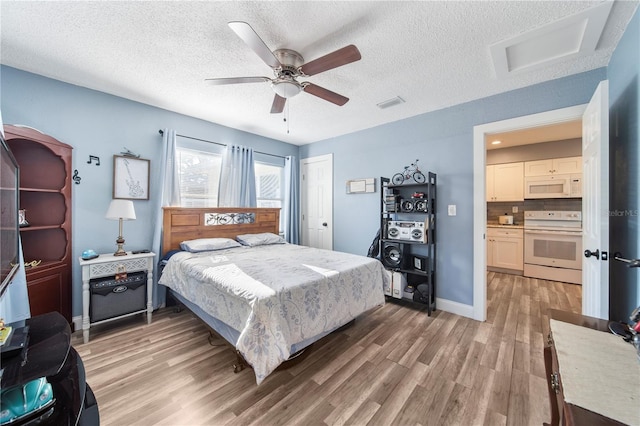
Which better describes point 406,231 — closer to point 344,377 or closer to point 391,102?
point 391,102

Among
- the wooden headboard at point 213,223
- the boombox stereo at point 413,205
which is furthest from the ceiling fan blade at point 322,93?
the wooden headboard at point 213,223

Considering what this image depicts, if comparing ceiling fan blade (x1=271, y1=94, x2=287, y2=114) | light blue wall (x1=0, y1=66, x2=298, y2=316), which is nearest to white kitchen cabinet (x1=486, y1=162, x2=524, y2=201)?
ceiling fan blade (x1=271, y1=94, x2=287, y2=114)

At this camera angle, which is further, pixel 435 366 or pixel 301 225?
pixel 301 225

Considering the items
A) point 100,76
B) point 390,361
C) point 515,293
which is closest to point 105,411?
point 390,361

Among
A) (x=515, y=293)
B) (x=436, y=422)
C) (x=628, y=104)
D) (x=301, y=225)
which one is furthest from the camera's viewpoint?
(x=301, y=225)

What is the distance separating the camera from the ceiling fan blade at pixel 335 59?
1.54 meters

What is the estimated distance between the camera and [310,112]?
10.5ft

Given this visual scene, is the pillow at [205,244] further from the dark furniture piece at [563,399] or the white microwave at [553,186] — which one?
the white microwave at [553,186]

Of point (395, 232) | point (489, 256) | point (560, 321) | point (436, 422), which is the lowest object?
point (436, 422)

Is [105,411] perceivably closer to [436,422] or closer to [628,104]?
[436,422]

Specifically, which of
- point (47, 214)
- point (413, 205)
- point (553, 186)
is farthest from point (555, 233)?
point (47, 214)

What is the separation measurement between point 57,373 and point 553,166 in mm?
6435

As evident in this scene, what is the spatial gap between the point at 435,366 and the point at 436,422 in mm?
568

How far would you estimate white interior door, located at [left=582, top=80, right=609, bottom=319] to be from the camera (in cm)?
163
